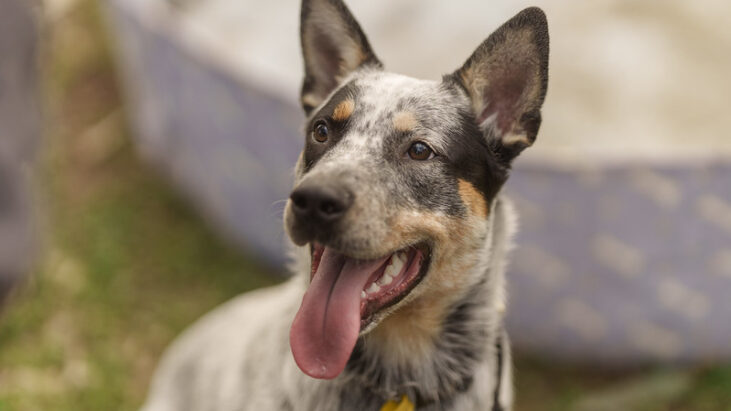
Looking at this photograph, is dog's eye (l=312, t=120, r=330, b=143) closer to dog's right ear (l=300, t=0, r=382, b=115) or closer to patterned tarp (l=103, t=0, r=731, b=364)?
dog's right ear (l=300, t=0, r=382, b=115)

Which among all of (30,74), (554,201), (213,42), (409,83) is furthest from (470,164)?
(30,74)

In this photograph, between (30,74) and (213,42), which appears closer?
(30,74)

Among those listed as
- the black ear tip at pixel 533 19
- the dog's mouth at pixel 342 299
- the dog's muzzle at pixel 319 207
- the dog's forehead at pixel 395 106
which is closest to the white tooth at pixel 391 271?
the dog's mouth at pixel 342 299

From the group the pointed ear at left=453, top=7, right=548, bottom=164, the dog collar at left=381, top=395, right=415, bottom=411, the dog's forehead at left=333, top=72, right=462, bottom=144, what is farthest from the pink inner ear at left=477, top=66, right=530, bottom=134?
the dog collar at left=381, top=395, right=415, bottom=411

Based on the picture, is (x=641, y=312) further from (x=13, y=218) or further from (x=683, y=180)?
(x=13, y=218)

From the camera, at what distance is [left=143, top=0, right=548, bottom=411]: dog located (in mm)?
2217

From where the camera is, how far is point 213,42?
4707 mm

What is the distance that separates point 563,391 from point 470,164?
252 cm

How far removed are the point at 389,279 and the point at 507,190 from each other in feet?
6.09

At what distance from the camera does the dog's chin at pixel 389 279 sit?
2260mm

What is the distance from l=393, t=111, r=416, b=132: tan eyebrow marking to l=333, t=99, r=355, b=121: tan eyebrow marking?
0.15m

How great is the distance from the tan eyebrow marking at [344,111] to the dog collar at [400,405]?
99 centimetres

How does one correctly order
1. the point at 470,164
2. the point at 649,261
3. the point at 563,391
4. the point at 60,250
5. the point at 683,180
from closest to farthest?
1. the point at 470,164
2. the point at 683,180
3. the point at 649,261
4. the point at 563,391
5. the point at 60,250

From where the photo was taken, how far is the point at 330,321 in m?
2.21
